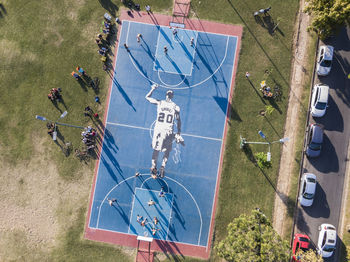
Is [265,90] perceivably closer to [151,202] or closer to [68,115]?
[151,202]

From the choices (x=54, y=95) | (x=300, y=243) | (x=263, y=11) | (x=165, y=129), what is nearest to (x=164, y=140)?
(x=165, y=129)

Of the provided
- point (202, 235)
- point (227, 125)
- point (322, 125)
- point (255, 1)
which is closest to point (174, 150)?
point (227, 125)

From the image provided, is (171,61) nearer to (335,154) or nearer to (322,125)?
(322,125)

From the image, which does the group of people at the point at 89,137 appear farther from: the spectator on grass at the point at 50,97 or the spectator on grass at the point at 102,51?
the spectator on grass at the point at 102,51

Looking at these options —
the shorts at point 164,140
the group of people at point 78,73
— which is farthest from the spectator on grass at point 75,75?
the shorts at point 164,140

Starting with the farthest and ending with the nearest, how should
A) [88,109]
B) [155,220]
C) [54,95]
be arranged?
[54,95] < [88,109] < [155,220]

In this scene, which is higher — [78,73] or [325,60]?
[325,60]
